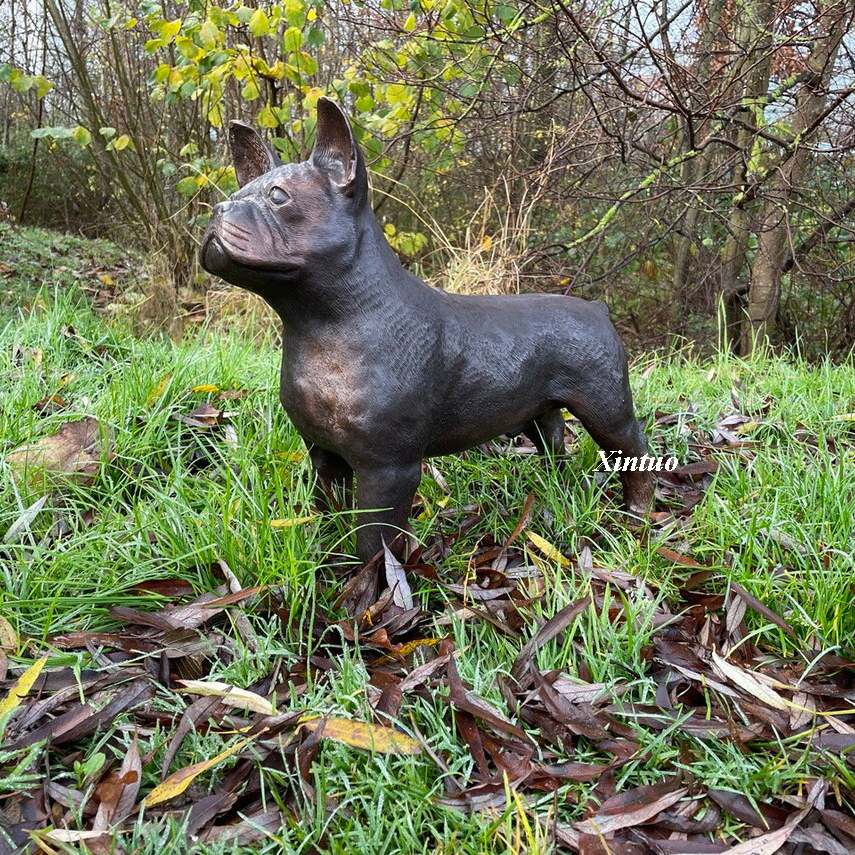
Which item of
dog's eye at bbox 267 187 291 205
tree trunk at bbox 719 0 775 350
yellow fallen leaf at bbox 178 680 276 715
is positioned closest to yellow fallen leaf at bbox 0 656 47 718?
A: yellow fallen leaf at bbox 178 680 276 715

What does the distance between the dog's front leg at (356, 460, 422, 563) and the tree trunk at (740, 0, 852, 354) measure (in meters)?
3.23

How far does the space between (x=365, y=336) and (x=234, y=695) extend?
3.01 ft

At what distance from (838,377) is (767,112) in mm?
2318

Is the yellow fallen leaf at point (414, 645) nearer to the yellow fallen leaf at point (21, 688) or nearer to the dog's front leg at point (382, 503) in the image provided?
the dog's front leg at point (382, 503)

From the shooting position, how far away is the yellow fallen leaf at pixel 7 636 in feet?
6.01

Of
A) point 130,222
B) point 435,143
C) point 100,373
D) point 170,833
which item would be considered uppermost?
point 435,143

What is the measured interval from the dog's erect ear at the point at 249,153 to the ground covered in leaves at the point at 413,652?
33.8 inches

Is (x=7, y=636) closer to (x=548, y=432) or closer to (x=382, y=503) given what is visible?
(x=382, y=503)

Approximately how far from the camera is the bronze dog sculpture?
1.79m

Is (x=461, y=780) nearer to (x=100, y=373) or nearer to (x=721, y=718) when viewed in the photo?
(x=721, y=718)

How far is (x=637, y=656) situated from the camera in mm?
1898

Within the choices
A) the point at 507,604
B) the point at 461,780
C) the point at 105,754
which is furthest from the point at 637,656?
the point at 105,754

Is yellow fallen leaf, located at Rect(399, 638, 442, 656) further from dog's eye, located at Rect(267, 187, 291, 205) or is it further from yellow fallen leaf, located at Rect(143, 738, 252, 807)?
dog's eye, located at Rect(267, 187, 291, 205)

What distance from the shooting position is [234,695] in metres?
1.74
